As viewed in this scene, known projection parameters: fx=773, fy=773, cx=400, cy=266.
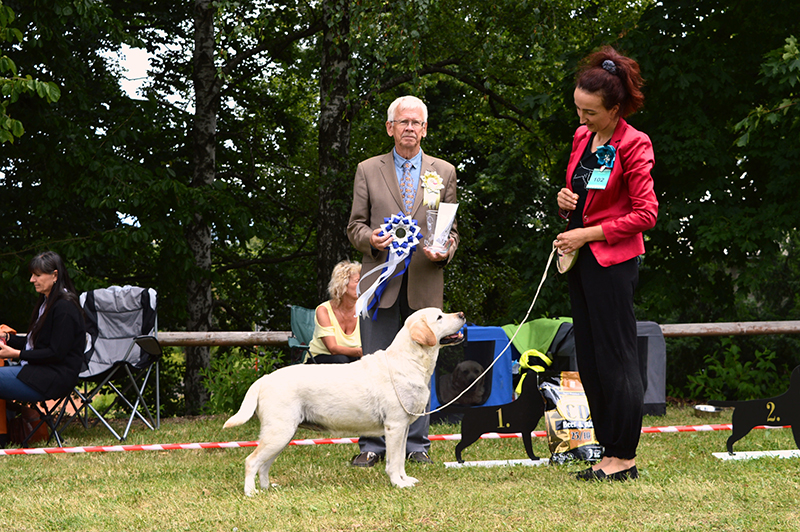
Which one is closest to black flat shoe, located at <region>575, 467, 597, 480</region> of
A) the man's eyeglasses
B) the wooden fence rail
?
the man's eyeglasses

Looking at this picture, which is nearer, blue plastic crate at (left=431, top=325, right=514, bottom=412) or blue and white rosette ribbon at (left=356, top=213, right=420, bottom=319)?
blue and white rosette ribbon at (left=356, top=213, right=420, bottom=319)

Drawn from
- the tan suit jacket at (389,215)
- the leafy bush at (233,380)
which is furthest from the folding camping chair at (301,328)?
the tan suit jacket at (389,215)

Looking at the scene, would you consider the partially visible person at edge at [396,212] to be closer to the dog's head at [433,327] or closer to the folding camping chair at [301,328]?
the dog's head at [433,327]

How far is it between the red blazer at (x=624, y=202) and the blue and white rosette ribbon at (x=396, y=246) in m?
0.91

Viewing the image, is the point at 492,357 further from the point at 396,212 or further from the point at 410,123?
the point at 410,123

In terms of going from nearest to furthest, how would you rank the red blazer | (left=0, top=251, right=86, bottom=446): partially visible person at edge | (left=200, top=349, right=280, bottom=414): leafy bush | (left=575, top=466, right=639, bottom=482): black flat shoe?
the red blazer < (left=575, top=466, right=639, bottom=482): black flat shoe < (left=0, top=251, right=86, bottom=446): partially visible person at edge < (left=200, top=349, right=280, bottom=414): leafy bush

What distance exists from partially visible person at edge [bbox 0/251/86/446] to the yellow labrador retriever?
2.55 metres

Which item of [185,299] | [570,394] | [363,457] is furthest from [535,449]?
[185,299]

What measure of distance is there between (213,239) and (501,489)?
905 centimetres

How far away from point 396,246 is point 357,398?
809 mm

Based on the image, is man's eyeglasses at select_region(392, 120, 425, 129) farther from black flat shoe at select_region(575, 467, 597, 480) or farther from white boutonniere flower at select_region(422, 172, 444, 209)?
black flat shoe at select_region(575, 467, 597, 480)

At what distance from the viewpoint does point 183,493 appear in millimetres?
3676

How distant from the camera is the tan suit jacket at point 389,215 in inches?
165

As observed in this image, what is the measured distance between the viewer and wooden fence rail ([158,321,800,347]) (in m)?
7.74
